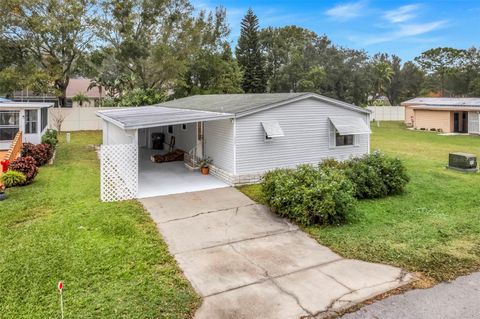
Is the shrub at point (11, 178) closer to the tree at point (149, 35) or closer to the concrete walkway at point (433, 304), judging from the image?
the concrete walkway at point (433, 304)

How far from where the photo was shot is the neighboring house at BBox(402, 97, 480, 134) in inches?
1105

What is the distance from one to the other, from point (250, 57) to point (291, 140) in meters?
33.3

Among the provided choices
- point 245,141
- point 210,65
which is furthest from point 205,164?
point 210,65

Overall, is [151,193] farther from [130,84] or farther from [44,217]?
[130,84]

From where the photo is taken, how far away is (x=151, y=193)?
35.5ft

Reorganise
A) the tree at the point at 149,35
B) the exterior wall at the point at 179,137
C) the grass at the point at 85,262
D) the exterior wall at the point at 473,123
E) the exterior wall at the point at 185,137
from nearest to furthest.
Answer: the grass at the point at 85,262, the exterior wall at the point at 185,137, the exterior wall at the point at 179,137, the exterior wall at the point at 473,123, the tree at the point at 149,35

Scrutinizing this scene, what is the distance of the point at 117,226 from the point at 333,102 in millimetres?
8489

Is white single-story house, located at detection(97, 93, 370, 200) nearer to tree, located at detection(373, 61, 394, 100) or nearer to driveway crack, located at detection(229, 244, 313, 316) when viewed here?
driveway crack, located at detection(229, 244, 313, 316)

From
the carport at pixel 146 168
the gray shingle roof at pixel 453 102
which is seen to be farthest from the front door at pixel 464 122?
the carport at pixel 146 168

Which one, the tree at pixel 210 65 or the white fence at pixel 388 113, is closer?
the tree at pixel 210 65

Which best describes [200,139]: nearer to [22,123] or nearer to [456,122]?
[22,123]

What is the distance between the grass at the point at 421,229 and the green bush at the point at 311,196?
1.00ft

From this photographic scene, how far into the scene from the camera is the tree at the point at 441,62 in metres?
52.1

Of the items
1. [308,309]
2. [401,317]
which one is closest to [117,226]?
[308,309]
